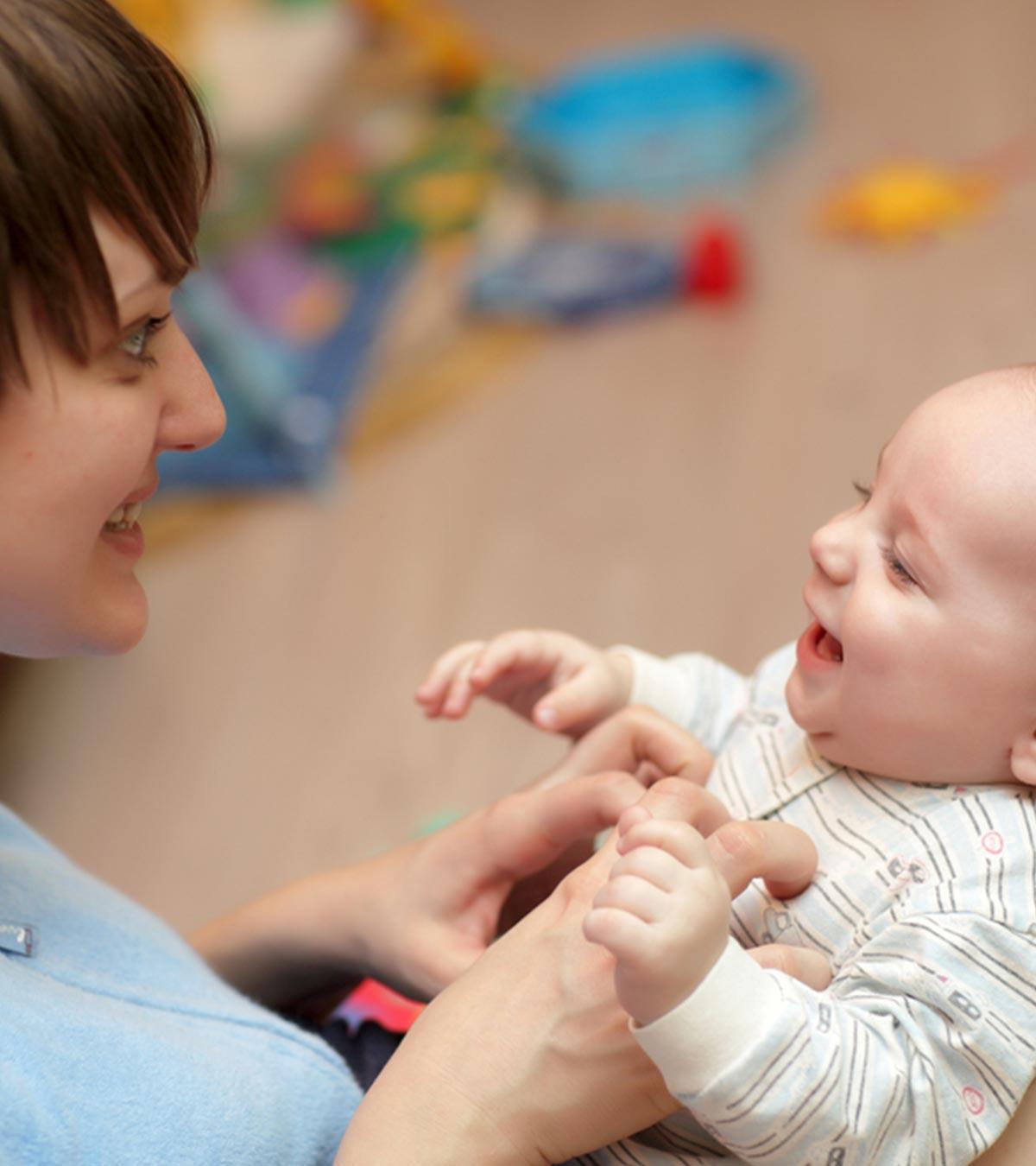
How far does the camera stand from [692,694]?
997mm

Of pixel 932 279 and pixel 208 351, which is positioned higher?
pixel 932 279

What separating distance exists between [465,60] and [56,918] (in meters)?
2.75

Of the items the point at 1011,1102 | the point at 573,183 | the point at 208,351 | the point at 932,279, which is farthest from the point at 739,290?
the point at 1011,1102

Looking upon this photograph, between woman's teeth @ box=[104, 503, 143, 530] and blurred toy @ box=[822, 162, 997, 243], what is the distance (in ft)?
6.73

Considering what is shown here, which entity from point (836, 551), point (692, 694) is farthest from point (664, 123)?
point (836, 551)

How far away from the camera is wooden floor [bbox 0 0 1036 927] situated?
5.95 feet

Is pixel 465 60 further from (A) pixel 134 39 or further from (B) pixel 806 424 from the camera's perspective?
(A) pixel 134 39

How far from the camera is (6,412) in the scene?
0.67 metres

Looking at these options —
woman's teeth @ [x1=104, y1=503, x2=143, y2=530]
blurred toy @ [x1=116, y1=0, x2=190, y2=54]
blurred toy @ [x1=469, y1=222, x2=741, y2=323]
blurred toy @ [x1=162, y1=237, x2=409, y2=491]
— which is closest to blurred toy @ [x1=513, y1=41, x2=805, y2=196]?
blurred toy @ [x1=469, y1=222, x2=741, y2=323]

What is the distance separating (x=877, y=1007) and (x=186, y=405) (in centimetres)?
45

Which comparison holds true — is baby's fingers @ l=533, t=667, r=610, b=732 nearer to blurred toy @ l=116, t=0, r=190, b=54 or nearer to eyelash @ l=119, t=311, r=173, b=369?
eyelash @ l=119, t=311, r=173, b=369

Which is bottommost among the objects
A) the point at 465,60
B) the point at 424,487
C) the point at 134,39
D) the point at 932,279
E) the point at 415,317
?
the point at 424,487

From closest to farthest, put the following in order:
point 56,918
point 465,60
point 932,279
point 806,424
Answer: point 56,918
point 806,424
point 932,279
point 465,60

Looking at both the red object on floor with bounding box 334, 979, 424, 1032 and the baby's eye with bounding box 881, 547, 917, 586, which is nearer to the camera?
the baby's eye with bounding box 881, 547, 917, 586
